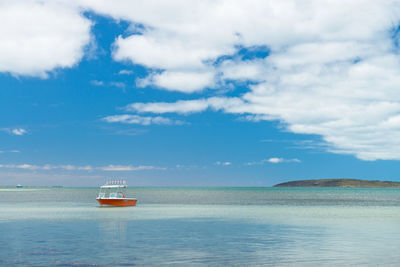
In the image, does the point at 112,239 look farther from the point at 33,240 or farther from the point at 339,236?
the point at 339,236

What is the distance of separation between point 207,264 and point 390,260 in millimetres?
11573

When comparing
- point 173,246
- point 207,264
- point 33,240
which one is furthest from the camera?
point 33,240

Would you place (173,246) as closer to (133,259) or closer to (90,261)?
(133,259)

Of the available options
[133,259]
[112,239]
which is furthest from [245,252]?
[112,239]

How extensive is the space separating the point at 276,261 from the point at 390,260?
7.20 metres

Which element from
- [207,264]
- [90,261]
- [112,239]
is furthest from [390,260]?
[112,239]

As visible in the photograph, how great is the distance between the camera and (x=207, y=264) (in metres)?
24.8

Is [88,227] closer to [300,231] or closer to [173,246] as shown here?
[173,246]

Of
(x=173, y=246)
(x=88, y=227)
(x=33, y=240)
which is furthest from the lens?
(x=88, y=227)

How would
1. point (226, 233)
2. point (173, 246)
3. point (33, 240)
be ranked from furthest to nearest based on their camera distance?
point (226, 233), point (33, 240), point (173, 246)

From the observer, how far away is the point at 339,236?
3794cm

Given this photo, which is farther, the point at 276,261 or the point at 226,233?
the point at 226,233

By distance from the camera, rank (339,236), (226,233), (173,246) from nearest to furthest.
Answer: (173,246)
(339,236)
(226,233)

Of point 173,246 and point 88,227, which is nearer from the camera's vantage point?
point 173,246
